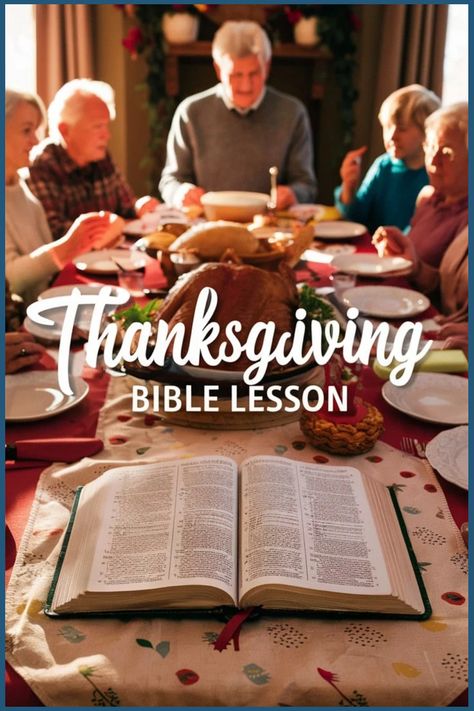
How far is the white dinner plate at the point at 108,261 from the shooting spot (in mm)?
2102

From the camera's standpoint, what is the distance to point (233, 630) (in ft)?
2.72

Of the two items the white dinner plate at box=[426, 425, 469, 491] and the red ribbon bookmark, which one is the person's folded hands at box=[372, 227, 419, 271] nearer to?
the white dinner plate at box=[426, 425, 469, 491]

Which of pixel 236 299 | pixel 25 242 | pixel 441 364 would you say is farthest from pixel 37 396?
pixel 25 242

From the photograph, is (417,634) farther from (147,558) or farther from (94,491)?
(94,491)

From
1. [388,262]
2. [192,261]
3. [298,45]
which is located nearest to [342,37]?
[298,45]

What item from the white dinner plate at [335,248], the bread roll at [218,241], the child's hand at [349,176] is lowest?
the white dinner plate at [335,248]

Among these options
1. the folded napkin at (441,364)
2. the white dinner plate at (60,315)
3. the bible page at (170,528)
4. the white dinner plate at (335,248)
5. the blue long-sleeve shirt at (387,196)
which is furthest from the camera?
the blue long-sleeve shirt at (387,196)

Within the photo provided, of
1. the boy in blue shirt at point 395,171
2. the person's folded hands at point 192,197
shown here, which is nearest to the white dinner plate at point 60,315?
the person's folded hands at point 192,197

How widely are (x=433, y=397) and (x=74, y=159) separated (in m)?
1.77

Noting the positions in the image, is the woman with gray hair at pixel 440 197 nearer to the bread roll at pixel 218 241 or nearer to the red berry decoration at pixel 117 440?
the bread roll at pixel 218 241

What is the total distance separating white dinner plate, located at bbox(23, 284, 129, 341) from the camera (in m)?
1.68

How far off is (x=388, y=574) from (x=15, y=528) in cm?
46

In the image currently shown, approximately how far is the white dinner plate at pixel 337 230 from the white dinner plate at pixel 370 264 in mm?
283

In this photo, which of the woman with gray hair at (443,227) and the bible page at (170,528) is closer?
the bible page at (170,528)
